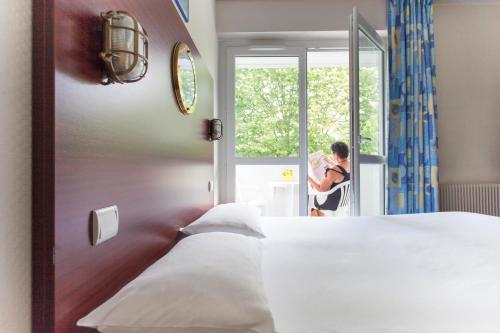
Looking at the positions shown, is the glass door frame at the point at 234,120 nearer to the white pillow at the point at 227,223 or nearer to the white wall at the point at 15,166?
the white pillow at the point at 227,223

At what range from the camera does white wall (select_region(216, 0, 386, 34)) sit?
9.59ft

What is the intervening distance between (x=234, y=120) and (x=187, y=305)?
2583 millimetres

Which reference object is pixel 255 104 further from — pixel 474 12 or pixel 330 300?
pixel 330 300

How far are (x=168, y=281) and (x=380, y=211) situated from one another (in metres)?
2.81

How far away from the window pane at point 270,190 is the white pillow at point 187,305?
2814 mm

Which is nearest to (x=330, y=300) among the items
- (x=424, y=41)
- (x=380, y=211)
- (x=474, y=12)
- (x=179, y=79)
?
(x=179, y=79)

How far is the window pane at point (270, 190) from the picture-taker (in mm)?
3730

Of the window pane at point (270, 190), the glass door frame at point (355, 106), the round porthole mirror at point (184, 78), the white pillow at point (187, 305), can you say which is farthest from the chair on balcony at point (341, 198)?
the white pillow at point (187, 305)

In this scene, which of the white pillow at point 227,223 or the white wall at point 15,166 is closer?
the white wall at point 15,166

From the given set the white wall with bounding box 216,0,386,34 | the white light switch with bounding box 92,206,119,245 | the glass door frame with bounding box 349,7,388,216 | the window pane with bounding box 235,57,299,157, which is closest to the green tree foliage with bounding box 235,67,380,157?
the window pane with bounding box 235,57,299,157

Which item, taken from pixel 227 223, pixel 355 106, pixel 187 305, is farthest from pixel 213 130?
pixel 187 305

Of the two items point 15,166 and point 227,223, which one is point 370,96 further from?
point 15,166

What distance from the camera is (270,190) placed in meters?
4.05

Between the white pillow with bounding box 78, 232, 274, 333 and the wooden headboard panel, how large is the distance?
90 mm
